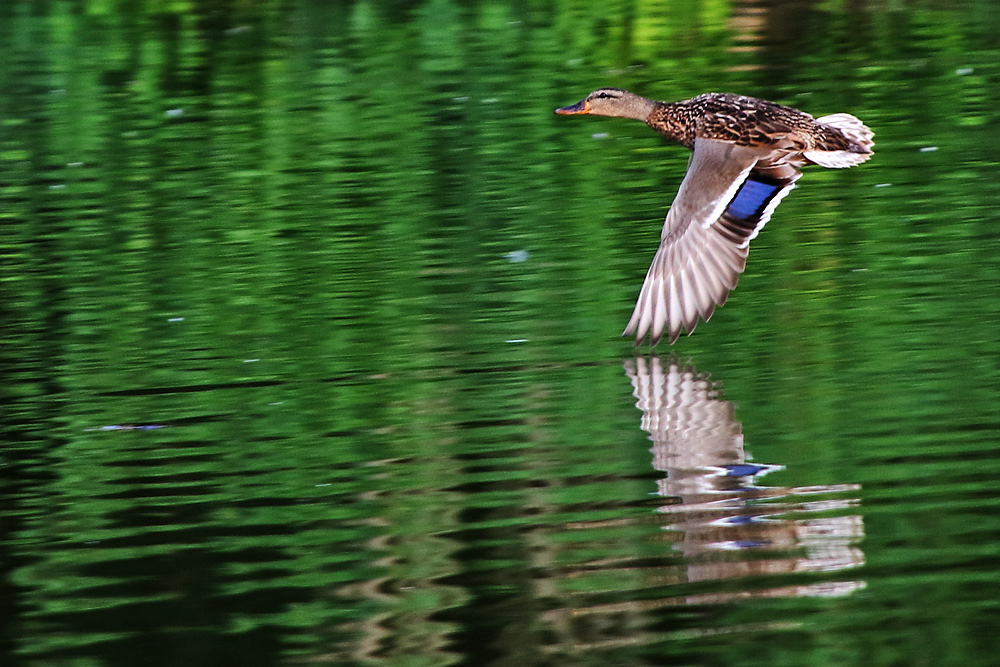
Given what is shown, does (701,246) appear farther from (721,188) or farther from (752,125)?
(752,125)

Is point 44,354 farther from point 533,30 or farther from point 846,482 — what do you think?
point 533,30

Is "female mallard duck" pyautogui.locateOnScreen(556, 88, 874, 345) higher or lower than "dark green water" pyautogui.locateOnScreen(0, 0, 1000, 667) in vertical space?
higher

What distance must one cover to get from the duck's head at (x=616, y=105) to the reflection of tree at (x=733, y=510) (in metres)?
3.49

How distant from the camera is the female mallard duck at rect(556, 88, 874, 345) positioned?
8148mm

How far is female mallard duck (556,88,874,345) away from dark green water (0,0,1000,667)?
1.20ft

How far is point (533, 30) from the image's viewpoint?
20.6 meters

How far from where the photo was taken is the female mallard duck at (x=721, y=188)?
8148 millimetres

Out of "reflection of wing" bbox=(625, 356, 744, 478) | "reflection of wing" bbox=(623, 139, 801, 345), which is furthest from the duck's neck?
"reflection of wing" bbox=(625, 356, 744, 478)

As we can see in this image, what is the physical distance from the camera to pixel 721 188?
8477 millimetres

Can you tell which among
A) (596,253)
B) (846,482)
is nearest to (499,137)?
(596,253)

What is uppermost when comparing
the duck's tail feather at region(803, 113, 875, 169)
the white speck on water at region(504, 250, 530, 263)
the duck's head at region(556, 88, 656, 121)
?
the duck's head at region(556, 88, 656, 121)

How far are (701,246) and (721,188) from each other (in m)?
0.40

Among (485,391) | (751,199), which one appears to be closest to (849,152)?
(751,199)

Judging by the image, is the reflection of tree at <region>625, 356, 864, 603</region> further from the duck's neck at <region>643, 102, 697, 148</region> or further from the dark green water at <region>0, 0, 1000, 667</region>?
the duck's neck at <region>643, 102, 697, 148</region>
